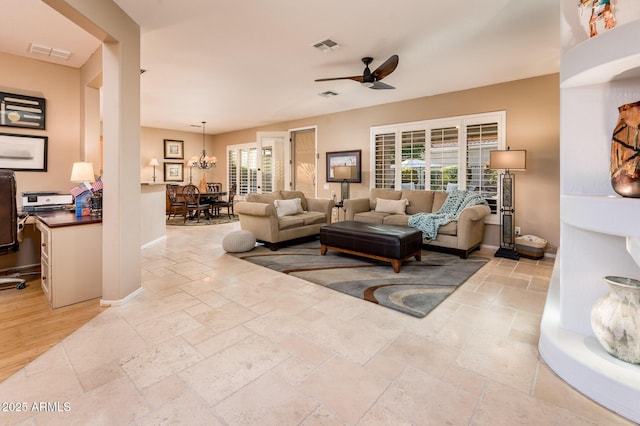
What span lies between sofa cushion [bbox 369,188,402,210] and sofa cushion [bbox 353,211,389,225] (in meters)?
0.48

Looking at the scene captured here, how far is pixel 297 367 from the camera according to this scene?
1904 millimetres

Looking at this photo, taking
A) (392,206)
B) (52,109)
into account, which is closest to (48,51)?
(52,109)

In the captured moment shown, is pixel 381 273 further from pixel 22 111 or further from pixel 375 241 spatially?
pixel 22 111

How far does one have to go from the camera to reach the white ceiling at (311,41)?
2926mm

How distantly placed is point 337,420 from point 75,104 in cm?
492

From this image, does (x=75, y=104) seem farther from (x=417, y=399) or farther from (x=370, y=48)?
(x=417, y=399)

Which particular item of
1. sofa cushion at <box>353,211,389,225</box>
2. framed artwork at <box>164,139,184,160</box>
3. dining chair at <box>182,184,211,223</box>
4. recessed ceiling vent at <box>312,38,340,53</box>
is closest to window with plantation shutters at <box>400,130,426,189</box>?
sofa cushion at <box>353,211,389,225</box>

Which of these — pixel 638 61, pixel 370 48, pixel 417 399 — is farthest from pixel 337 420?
pixel 370 48

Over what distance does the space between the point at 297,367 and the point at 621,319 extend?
1778 mm

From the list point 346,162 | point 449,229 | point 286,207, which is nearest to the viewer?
point 449,229

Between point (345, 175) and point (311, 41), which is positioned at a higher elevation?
point (311, 41)

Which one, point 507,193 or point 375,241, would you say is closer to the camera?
point 375,241

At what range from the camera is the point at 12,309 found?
9.01 ft

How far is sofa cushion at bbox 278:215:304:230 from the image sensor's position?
199 inches
